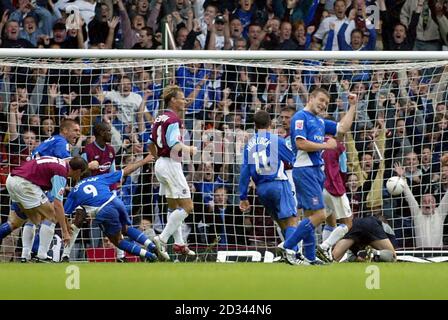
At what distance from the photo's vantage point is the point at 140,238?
14.9 meters

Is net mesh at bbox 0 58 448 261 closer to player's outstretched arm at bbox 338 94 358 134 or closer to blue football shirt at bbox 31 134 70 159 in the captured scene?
blue football shirt at bbox 31 134 70 159

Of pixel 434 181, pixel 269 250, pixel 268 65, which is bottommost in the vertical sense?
pixel 269 250

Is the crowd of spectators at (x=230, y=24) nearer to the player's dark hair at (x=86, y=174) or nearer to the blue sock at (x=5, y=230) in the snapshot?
the player's dark hair at (x=86, y=174)

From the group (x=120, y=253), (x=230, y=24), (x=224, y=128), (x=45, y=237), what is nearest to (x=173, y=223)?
(x=120, y=253)

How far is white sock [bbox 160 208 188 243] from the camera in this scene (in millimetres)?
14695

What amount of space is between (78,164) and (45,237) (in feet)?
3.37

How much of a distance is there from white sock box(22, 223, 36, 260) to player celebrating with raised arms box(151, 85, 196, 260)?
1502mm

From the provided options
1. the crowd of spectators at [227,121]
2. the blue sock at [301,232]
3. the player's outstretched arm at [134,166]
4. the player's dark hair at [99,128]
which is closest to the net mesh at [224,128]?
the crowd of spectators at [227,121]

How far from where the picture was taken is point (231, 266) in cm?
1262

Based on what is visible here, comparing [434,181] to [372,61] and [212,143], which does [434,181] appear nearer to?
[372,61]

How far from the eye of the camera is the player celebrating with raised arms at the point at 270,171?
14109 millimetres
